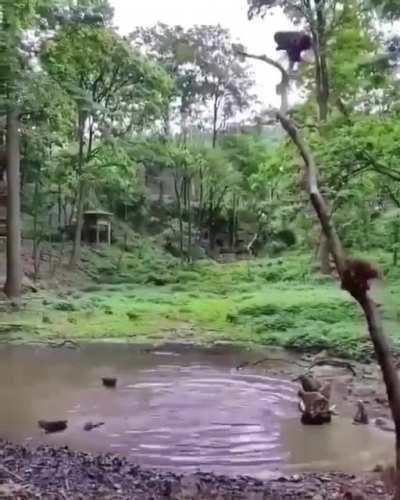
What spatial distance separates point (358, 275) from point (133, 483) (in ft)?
9.35

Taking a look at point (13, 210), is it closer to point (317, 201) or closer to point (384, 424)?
point (384, 424)

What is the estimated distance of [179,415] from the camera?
25.0 ft

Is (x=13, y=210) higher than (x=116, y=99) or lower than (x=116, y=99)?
lower

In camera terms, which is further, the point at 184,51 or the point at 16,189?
the point at 184,51

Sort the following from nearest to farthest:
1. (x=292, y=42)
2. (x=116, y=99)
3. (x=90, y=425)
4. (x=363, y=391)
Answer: (x=292, y=42) < (x=90, y=425) < (x=363, y=391) < (x=116, y=99)

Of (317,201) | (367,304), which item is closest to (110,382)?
(317,201)

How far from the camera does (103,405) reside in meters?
8.01

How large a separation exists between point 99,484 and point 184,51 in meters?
24.6

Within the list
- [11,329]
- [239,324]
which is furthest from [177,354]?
[11,329]

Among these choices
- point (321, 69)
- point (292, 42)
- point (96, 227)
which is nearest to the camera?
point (292, 42)

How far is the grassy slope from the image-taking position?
41.2ft

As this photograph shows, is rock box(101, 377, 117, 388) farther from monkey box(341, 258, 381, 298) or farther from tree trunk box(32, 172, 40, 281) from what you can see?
tree trunk box(32, 172, 40, 281)

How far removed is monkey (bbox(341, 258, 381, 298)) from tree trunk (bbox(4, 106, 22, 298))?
13.6 meters

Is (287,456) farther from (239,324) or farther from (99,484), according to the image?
(239,324)
